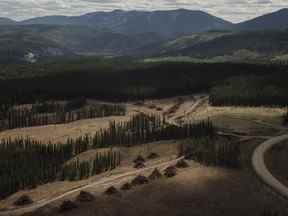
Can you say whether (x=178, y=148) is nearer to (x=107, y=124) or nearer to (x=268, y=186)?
(x=268, y=186)

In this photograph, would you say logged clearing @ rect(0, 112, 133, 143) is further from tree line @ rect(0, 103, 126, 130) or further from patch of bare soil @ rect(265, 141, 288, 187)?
patch of bare soil @ rect(265, 141, 288, 187)

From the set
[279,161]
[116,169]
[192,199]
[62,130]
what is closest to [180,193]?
[192,199]

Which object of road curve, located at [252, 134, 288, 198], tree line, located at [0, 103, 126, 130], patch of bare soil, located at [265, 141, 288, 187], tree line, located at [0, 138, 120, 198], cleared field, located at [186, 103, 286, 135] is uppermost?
road curve, located at [252, 134, 288, 198]

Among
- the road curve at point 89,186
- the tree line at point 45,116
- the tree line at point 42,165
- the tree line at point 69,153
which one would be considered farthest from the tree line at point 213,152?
the tree line at point 45,116

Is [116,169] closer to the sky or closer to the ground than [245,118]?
closer to the ground

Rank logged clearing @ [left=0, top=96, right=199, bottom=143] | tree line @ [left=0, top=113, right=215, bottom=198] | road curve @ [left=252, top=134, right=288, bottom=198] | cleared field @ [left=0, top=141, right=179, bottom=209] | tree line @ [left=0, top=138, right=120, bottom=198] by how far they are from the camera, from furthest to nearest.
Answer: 1. logged clearing @ [left=0, top=96, right=199, bottom=143]
2. tree line @ [left=0, top=113, right=215, bottom=198]
3. tree line @ [left=0, top=138, right=120, bottom=198]
4. cleared field @ [left=0, top=141, right=179, bottom=209]
5. road curve @ [left=252, top=134, right=288, bottom=198]

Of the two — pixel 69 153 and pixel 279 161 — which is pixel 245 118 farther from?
pixel 69 153

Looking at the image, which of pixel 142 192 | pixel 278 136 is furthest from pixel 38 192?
pixel 278 136

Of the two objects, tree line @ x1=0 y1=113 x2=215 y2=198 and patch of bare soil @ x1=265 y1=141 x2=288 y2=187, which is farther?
tree line @ x1=0 y1=113 x2=215 y2=198

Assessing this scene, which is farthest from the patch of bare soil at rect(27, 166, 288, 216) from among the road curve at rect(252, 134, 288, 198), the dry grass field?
the road curve at rect(252, 134, 288, 198)
